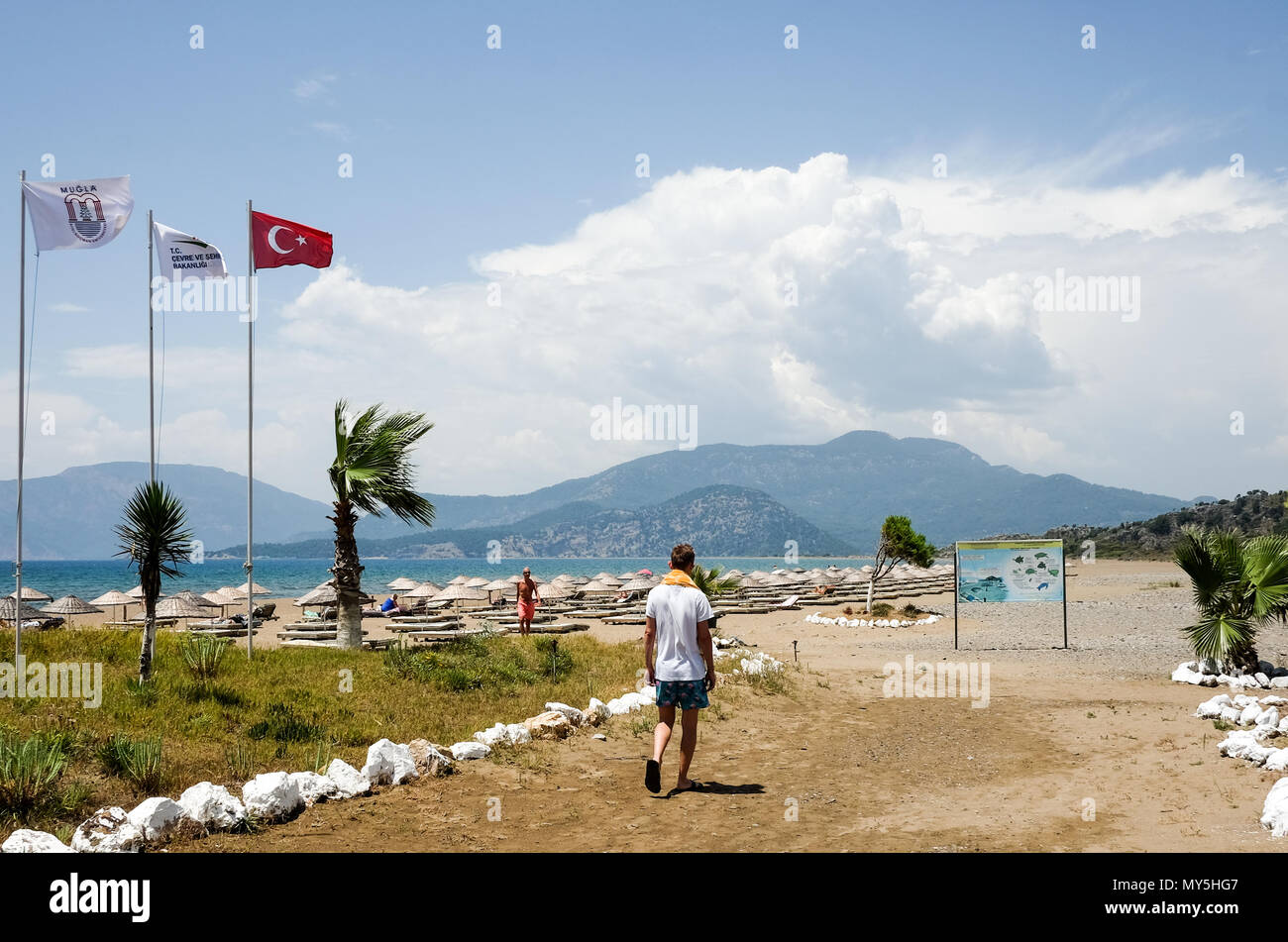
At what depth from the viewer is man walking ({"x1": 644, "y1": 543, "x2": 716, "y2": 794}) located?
7.23 meters

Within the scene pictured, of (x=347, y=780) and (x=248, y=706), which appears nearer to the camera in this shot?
(x=347, y=780)

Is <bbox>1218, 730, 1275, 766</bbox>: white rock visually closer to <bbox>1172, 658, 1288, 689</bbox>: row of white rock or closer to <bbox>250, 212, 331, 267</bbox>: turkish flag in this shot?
<bbox>1172, 658, 1288, 689</bbox>: row of white rock

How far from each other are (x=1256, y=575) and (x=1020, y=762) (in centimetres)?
735

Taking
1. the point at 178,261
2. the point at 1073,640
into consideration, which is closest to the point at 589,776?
the point at 178,261

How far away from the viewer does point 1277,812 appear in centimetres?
608

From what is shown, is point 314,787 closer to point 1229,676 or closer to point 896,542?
point 1229,676

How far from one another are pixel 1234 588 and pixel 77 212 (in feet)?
56.1

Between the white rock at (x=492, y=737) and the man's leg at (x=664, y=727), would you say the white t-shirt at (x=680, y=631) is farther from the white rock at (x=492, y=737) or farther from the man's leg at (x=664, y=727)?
the white rock at (x=492, y=737)

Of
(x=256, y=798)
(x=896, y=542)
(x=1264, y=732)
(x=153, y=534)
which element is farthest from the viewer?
(x=896, y=542)

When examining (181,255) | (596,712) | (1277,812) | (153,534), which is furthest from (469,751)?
(181,255)

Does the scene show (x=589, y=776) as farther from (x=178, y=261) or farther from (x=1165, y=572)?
(x=1165, y=572)

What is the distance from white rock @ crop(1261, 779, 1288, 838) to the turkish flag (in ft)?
49.5

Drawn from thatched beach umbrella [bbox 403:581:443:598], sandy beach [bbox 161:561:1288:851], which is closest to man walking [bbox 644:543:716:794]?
sandy beach [bbox 161:561:1288:851]
